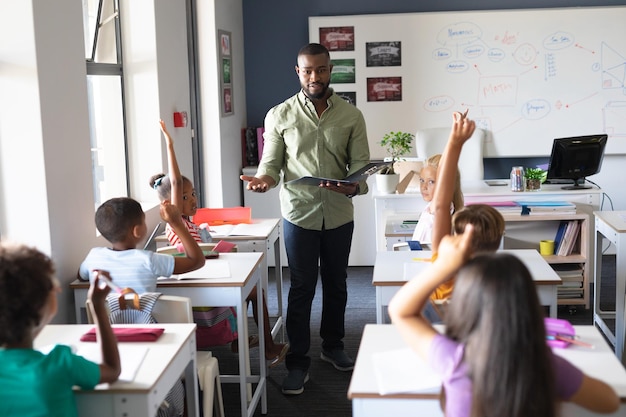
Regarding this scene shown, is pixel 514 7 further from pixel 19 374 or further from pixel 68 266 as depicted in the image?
pixel 19 374

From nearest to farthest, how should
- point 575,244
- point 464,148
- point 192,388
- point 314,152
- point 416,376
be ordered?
point 416,376 → point 192,388 → point 314,152 → point 575,244 → point 464,148

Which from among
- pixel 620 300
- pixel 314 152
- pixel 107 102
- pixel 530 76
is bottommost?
pixel 620 300

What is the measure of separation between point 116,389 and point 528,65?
535cm

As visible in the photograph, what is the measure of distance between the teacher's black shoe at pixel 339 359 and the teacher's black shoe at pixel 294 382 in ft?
0.85

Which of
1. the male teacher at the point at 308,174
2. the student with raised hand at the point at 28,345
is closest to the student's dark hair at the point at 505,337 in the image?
the student with raised hand at the point at 28,345

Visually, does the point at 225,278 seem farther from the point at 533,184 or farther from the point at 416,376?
the point at 533,184

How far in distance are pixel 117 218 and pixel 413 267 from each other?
4.05 feet

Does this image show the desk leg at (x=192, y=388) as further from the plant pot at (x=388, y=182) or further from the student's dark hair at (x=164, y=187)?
the plant pot at (x=388, y=182)

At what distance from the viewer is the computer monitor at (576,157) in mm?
5535

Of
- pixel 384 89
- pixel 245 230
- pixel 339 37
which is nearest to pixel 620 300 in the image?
pixel 245 230

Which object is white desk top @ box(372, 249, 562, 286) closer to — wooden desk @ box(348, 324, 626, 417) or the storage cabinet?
wooden desk @ box(348, 324, 626, 417)

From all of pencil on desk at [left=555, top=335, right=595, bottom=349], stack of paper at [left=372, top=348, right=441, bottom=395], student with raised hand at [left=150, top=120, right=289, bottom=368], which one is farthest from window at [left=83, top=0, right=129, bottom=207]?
pencil on desk at [left=555, top=335, right=595, bottom=349]

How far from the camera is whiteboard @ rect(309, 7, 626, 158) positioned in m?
6.77

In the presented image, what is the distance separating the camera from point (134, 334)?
2635mm
